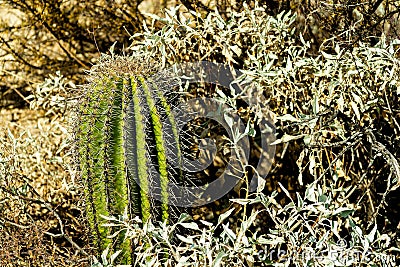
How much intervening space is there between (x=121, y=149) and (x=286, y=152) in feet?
2.64

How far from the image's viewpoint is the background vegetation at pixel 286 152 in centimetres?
155

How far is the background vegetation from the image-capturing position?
1553mm

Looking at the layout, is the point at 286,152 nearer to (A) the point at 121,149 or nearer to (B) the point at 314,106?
(B) the point at 314,106

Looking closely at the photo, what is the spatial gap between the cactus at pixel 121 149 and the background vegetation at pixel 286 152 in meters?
0.07

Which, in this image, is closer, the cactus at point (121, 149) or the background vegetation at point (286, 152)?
the background vegetation at point (286, 152)

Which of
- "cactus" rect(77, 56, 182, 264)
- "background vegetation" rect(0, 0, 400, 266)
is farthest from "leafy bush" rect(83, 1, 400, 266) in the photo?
"cactus" rect(77, 56, 182, 264)

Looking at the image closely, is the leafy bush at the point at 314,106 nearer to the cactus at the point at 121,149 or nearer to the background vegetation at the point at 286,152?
the background vegetation at the point at 286,152

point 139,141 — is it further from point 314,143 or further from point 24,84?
point 24,84

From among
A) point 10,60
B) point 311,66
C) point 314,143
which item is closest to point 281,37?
point 311,66

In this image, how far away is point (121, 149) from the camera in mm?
1705

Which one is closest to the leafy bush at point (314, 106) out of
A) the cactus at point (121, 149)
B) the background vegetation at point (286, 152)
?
the background vegetation at point (286, 152)

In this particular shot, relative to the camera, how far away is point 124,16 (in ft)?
10.1

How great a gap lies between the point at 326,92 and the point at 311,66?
0.16 m

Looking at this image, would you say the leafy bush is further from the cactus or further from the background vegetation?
the cactus
